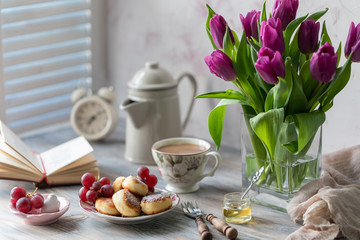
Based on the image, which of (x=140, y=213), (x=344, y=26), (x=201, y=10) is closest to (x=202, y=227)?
(x=140, y=213)

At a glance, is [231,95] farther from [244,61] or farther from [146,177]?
[146,177]

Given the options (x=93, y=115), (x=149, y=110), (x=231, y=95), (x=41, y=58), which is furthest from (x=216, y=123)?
(x=41, y=58)

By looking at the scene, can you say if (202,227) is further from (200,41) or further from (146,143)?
(200,41)

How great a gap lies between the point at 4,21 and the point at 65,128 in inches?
14.7

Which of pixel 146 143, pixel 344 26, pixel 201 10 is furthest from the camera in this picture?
pixel 201 10

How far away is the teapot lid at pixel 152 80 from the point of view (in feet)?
4.73

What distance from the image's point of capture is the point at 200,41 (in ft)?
5.23

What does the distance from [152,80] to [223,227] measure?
1.64 feet

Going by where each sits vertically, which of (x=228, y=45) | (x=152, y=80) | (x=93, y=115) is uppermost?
(x=228, y=45)

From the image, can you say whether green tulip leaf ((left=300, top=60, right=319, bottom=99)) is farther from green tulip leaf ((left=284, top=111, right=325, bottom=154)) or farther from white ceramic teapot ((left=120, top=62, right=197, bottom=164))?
white ceramic teapot ((left=120, top=62, right=197, bottom=164))

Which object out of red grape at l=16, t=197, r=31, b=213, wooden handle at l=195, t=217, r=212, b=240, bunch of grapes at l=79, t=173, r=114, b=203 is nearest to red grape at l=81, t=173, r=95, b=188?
bunch of grapes at l=79, t=173, r=114, b=203

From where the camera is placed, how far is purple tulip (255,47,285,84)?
100 centimetres

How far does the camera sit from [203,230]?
1.06 m

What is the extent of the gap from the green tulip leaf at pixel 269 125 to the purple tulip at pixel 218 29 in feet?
0.53
